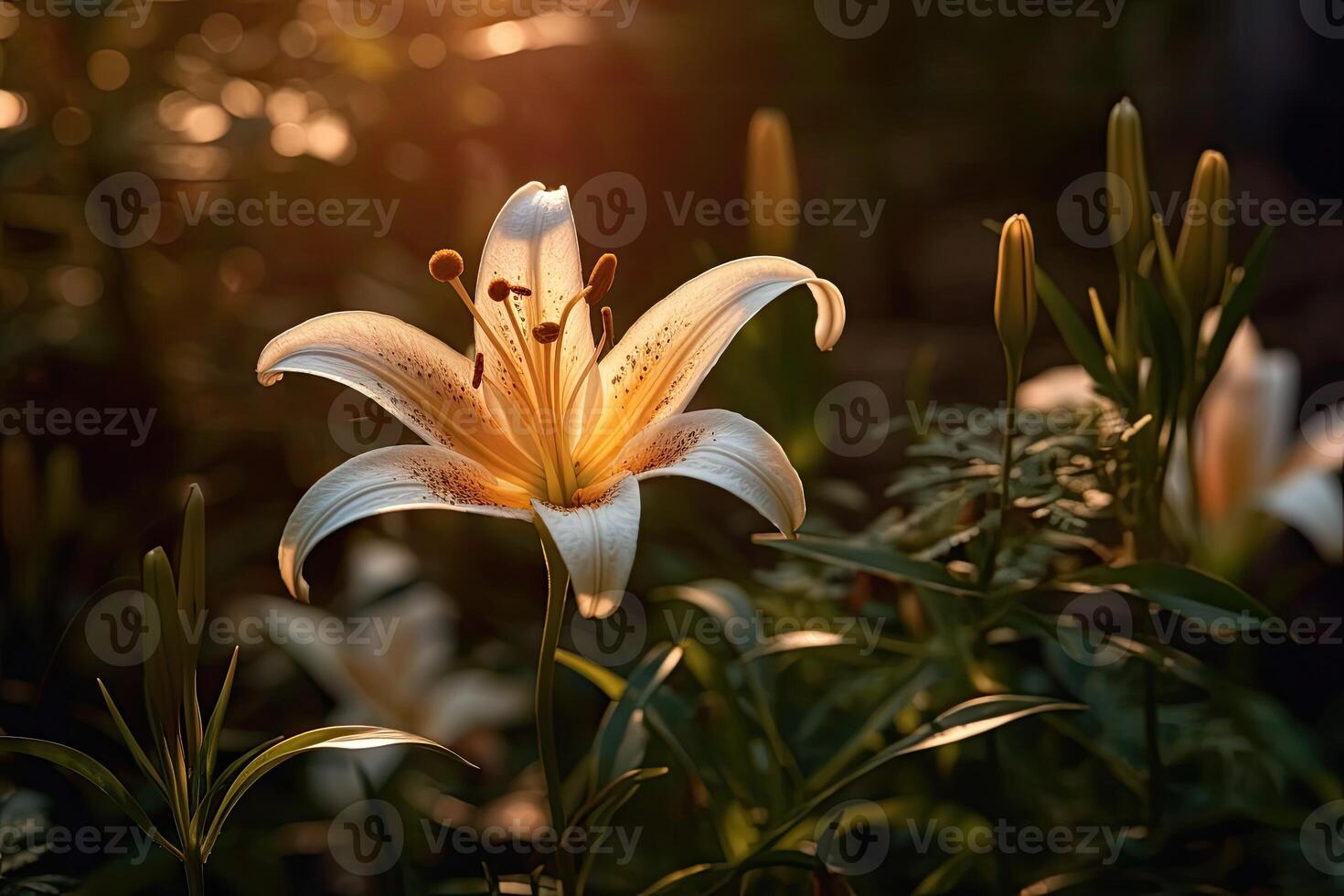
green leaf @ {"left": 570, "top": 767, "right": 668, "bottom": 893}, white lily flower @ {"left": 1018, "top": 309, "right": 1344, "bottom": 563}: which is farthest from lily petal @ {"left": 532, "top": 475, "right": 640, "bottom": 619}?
white lily flower @ {"left": 1018, "top": 309, "right": 1344, "bottom": 563}

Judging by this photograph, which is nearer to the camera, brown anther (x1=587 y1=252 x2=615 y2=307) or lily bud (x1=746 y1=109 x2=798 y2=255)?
brown anther (x1=587 y1=252 x2=615 y2=307)

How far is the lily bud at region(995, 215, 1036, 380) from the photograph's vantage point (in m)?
0.54

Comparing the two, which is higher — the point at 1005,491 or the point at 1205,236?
the point at 1205,236

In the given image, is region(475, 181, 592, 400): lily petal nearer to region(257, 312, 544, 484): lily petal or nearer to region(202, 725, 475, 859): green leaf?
region(257, 312, 544, 484): lily petal

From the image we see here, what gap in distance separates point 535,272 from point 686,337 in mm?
97

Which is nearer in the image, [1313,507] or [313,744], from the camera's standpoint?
[313,744]

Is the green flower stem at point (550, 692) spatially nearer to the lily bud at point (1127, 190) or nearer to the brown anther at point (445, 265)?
the brown anther at point (445, 265)

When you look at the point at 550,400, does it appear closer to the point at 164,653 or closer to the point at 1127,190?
the point at 164,653

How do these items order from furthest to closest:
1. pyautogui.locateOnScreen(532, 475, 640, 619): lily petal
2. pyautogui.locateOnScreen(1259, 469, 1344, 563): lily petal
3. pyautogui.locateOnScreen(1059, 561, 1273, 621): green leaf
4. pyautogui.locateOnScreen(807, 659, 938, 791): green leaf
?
pyautogui.locateOnScreen(1259, 469, 1344, 563): lily petal < pyautogui.locateOnScreen(807, 659, 938, 791): green leaf < pyautogui.locateOnScreen(1059, 561, 1273, 621): green leaf < pyautogui.locateOnScreen(532, 475, 640, 619): lily petal

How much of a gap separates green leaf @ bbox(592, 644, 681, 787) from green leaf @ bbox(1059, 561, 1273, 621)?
0.23 metres

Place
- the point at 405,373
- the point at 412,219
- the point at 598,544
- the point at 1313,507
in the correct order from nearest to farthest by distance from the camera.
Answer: the point at 598,544
the point at 405,373
the point at 1313,507
the point at 412,219

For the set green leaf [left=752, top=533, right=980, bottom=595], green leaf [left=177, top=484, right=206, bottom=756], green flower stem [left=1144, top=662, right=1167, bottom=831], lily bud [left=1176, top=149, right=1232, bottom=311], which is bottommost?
green flower stem [left=1144, top=662, right=1167, bottom=831]

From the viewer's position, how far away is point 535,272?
0.57 m

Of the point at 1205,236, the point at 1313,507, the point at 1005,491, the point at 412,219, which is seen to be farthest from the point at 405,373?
the point at 412,219
